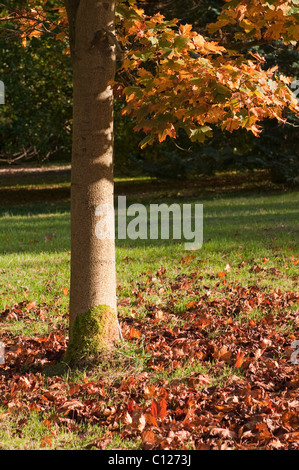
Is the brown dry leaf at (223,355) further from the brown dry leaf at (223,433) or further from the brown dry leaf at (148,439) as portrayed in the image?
the brown dry leaf at (148,439)

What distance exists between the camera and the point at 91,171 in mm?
4398

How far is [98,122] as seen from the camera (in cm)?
439

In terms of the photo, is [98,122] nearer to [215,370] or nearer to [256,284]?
[215,370]

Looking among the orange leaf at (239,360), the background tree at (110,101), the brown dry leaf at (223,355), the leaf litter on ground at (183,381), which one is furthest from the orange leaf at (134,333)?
the orange leaf at (239,360)

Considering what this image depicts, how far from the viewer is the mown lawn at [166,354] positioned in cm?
358

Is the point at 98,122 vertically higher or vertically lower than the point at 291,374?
higher

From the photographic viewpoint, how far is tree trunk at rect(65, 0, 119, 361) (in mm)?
4363

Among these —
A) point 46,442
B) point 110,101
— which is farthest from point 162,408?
point 110,101

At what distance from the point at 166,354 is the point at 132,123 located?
1318cm

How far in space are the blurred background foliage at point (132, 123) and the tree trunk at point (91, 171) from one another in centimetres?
1251

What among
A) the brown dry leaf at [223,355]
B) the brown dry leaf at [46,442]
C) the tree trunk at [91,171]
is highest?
the tree trunk at [91,171]

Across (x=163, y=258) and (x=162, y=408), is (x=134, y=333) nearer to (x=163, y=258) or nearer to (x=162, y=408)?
(x=162, y=408)
